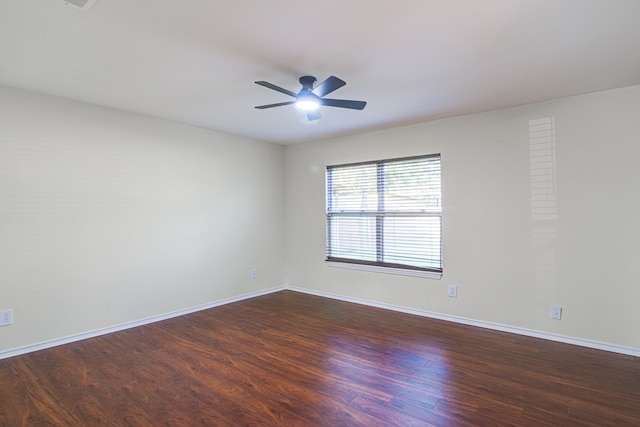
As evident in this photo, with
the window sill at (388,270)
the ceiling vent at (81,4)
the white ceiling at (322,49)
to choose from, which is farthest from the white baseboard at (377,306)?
the ceiling vent at (81,4)

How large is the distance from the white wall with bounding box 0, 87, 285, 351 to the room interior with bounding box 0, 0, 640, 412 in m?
0.02

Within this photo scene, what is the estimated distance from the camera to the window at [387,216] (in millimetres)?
4047

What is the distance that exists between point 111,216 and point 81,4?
232 centimetres

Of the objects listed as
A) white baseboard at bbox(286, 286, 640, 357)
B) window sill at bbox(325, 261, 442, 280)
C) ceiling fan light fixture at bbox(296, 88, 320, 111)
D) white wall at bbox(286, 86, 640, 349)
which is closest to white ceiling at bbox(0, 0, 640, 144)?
ceiling fan light fixture at bbox(296, 88, 320, 111)

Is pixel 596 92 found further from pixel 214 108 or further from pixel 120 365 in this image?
pixel 120 365

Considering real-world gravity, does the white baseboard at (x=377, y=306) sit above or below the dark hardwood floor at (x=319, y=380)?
above

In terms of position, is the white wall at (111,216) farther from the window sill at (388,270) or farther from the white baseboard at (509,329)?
the white baseboard at (509,329)

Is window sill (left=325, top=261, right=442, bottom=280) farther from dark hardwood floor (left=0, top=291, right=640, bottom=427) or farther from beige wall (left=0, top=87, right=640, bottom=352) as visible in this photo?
dark hardwood floor (left=0, top=291, right=640, bottom=427)

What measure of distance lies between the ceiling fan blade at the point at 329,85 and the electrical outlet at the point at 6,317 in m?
3.29

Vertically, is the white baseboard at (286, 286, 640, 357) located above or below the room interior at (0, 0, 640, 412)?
below

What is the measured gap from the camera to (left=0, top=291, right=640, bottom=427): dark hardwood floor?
6.73 feet

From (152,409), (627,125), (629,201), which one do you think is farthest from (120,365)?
(627,125)

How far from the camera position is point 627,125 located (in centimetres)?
292

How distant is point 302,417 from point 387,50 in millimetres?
2493
